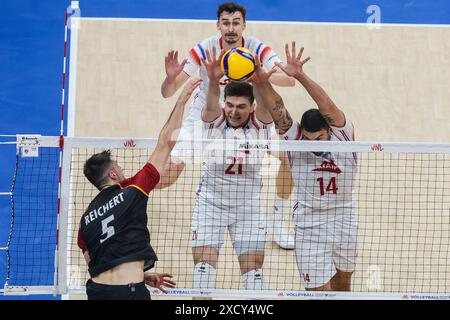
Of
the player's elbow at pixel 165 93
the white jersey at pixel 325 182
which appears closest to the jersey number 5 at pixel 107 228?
the white jersey at pixel 325 182

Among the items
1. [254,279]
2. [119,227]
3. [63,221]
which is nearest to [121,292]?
[119,227]

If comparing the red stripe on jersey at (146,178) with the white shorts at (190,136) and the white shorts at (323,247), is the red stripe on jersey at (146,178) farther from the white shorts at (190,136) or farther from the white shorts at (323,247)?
the white shorts at (323,247)

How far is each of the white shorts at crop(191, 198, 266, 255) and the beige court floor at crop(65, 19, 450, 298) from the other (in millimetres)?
2713

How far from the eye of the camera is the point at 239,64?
11328 mm

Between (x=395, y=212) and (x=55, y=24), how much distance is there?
→ 730cm

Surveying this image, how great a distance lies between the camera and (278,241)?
13242 mm

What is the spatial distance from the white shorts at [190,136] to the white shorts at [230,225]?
1.89 ft

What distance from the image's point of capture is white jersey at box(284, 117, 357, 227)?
1068 centimetres

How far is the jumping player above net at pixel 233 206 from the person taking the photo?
35.2ft

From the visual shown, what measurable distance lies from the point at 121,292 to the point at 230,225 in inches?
78.9

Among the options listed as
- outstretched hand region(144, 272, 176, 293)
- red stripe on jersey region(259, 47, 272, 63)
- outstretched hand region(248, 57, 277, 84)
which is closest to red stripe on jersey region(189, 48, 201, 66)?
red stripe on jersey region(259, 47, 272, 63)

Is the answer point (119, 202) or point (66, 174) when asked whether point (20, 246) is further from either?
point (119, 202)

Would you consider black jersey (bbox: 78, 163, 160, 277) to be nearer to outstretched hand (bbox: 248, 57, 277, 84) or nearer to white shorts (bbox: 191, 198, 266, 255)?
white shorts (bbox: 191, 198, 266, 255)
